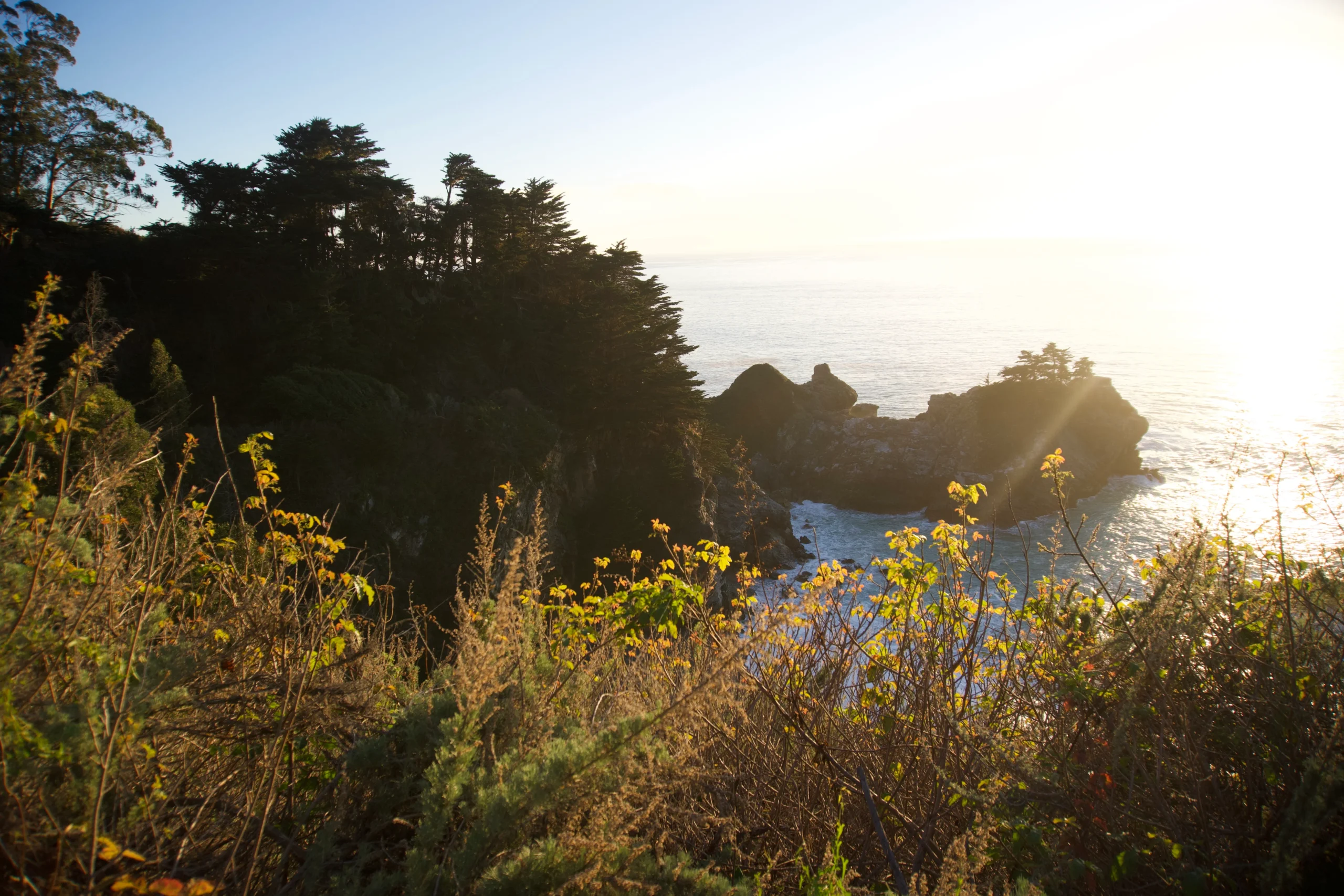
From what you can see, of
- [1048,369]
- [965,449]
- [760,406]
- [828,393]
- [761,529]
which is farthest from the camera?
[760,406]

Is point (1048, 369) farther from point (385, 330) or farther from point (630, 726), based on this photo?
point (630, 726)

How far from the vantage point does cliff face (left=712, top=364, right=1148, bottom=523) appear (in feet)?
125

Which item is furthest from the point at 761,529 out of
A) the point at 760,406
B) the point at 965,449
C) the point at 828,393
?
the point at 828,393

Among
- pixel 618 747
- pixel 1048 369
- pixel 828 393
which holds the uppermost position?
pixel 618 747

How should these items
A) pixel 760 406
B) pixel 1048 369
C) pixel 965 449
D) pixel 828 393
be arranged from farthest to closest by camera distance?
pixel 760 406 → pixel 828 393 → pixel 1048 369 → pixel 965 449

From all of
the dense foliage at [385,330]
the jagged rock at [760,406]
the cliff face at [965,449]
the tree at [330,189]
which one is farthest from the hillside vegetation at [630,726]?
the jagged rock at [760,406]

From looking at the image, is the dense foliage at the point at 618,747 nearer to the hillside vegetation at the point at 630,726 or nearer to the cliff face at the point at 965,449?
the hillside vegetation at the point at 630,726

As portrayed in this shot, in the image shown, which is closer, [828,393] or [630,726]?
[630,726]

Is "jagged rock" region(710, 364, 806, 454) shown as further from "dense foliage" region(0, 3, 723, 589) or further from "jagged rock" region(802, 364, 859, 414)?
"dense foliage" region(0, 3, 723, 589)

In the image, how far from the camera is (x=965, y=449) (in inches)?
1558

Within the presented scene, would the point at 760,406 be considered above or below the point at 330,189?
below

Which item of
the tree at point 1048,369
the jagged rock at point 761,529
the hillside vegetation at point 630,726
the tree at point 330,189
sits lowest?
Result: the jagged rock at point 761,529

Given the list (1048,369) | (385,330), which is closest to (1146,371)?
(1048,369)

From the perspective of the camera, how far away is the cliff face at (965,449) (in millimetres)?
38250
